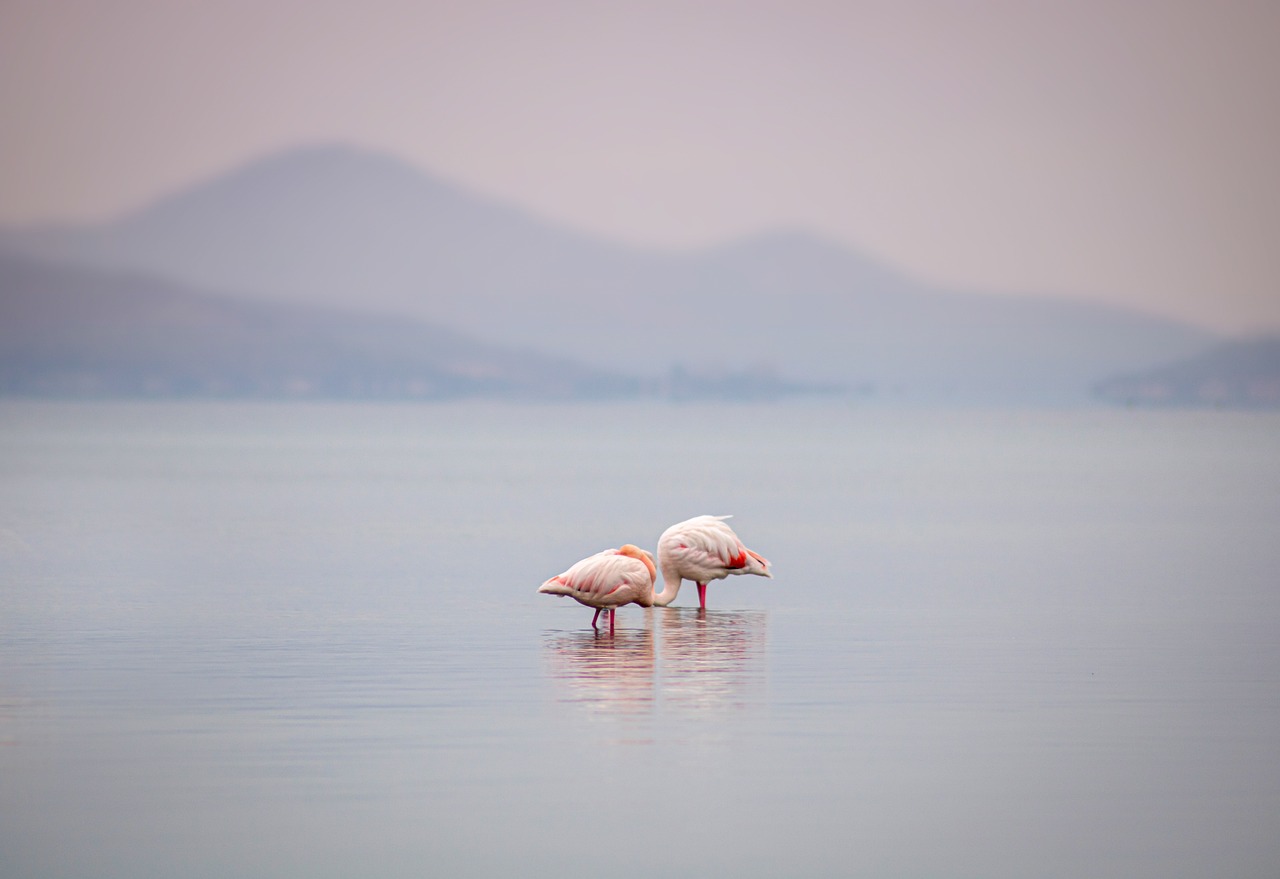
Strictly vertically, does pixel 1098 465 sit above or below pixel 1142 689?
above

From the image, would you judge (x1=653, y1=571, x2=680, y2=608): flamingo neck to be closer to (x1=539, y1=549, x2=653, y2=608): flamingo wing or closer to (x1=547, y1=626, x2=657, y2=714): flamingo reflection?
(x1=547, y1=626, x2=657, y2=714): flamingo reflection

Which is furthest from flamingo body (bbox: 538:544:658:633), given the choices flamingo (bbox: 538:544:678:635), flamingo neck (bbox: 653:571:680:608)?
flamingo neck (bbox: 653:571:680:608)

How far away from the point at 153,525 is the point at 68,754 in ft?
63.2

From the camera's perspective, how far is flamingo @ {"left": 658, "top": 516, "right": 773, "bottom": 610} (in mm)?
17672

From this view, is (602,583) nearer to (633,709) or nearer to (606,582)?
(606,582)

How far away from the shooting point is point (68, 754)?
436 inches

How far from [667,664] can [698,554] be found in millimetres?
3417

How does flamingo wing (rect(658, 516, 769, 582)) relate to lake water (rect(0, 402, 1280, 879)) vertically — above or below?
above

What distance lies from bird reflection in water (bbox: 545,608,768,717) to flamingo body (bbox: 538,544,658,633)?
0.35 metres

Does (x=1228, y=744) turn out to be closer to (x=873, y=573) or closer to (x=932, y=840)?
(x=932, y=840)

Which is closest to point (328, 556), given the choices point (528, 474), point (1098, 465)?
point (528, 474)

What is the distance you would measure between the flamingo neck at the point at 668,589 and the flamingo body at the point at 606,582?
2.58 ft

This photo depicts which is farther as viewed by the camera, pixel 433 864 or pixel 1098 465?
pixel 1098 465

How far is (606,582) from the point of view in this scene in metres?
16.1
